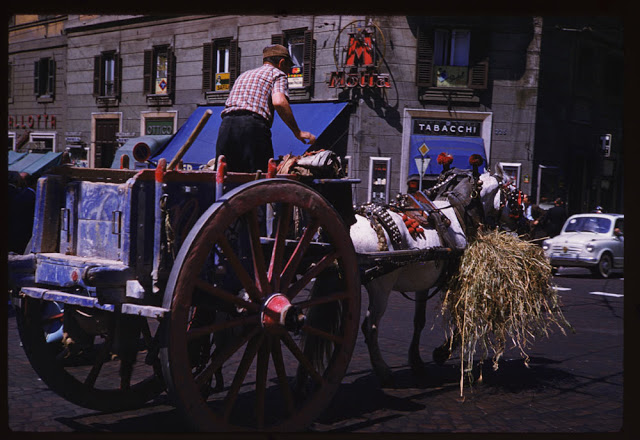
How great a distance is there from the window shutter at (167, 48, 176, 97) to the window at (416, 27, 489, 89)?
8417mm

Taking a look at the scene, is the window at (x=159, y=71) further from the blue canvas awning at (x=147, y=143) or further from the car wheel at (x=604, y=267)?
the car wheel at (x=604, y=267)

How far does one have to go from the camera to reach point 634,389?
11.9ft

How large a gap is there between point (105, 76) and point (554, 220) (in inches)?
683

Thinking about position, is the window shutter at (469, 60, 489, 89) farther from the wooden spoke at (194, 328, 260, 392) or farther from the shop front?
the wooden spoke at (194, 328, 260, 392)

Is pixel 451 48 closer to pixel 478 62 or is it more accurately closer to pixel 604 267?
pixel 478 62

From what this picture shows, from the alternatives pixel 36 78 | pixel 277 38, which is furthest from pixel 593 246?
pixel 36 78

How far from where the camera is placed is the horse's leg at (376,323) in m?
5.44

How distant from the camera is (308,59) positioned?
69.1 ft

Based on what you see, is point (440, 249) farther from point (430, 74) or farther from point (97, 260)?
point (430, 74)

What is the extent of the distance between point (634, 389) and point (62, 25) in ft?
89.8

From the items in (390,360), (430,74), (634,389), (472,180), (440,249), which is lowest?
(390,360)

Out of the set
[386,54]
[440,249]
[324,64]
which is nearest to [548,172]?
[386,54]

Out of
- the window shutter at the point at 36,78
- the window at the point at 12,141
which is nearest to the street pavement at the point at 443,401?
the window at the point at 12,141

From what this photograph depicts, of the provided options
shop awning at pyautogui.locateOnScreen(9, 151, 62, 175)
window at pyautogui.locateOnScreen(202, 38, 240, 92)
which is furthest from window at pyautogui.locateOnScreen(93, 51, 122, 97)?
window at pyautogui.locateOnScreen(202, 38, 240, 92)
